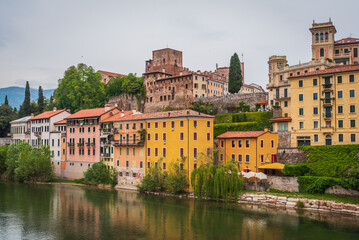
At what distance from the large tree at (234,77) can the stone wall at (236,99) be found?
676 centimetres

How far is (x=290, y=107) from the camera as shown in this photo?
50.5 m

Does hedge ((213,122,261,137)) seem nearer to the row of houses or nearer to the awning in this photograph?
the row of houses

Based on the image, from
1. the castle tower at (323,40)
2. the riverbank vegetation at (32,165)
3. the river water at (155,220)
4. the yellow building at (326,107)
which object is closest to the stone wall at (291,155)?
the yellow building at (326,107)

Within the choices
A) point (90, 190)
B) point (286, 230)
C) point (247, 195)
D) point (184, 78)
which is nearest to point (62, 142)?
point (90, 190)

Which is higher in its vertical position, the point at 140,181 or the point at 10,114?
the point at 10,114

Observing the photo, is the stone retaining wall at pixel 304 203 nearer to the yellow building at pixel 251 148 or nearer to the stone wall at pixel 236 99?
the yellow building at pixel 251 148

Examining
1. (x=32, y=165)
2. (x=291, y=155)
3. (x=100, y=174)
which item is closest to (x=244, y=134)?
(x=291, y=155)

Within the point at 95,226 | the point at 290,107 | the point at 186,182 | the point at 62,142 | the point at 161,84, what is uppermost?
the point at 161,84

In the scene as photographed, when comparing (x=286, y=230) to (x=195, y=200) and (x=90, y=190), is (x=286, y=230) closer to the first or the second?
(x=195, y=200)

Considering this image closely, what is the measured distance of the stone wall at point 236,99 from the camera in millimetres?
60969

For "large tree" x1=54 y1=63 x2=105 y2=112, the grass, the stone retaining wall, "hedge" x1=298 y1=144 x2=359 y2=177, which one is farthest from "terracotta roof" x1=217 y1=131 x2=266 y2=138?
"large tree" x1=54 y1=63 x2=105 y2=112

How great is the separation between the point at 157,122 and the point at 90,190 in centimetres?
1371

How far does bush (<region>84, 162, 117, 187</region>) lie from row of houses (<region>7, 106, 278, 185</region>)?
106 cm

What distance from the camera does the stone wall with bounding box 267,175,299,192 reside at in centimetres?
4138
